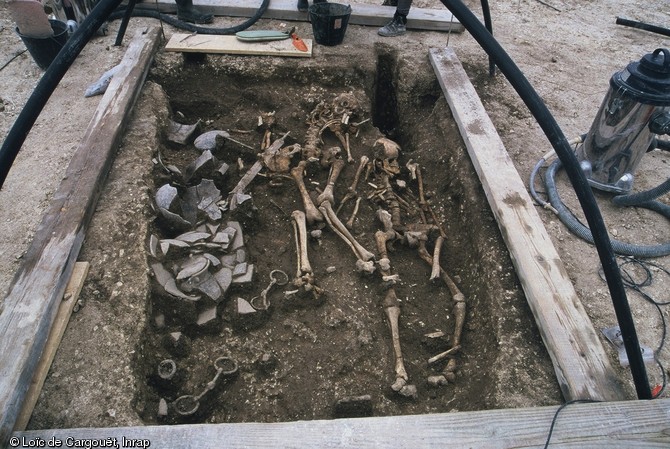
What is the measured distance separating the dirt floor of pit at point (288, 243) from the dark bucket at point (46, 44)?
0.20 meters

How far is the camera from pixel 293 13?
18.2 ft

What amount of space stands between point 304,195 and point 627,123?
2.48m

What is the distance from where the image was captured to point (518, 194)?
10.5 feet

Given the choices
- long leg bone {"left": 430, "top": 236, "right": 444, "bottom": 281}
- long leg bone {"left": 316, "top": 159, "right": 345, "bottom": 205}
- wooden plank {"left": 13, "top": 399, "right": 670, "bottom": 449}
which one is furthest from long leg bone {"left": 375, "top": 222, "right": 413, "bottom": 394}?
wooden plank {"left": 13, "top": 399, "right": 670, "bottom": 449}

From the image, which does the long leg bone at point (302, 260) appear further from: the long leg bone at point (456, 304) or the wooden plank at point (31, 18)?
the wooden plank at point (31, 18)

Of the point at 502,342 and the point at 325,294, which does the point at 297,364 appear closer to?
the point at 325,294

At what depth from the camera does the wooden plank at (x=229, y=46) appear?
4.76 m

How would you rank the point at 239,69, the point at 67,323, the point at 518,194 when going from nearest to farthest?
the point at 67,323
the point at 518,194
the point at 239,69

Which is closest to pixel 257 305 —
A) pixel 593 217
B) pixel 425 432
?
pixel 425 432

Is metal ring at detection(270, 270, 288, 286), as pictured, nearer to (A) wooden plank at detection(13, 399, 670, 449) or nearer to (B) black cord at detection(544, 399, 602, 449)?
(A) wooden plank at detection(13, 399, 670, 449)

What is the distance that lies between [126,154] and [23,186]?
0.72 m

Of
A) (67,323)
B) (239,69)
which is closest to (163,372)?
(67,323)

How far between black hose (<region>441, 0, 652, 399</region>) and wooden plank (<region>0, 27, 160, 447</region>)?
2.56 metres

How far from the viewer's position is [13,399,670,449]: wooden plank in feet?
6.12
